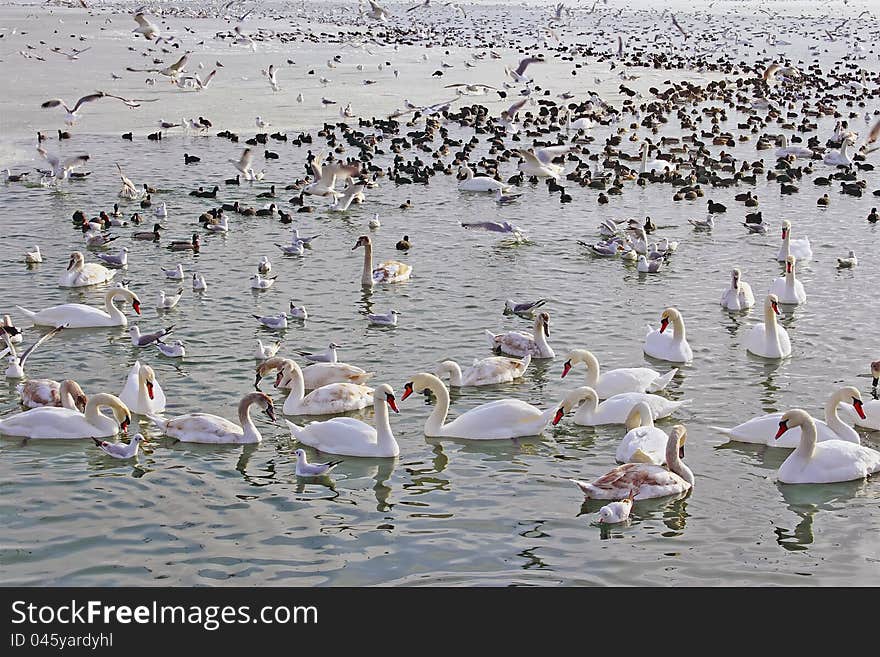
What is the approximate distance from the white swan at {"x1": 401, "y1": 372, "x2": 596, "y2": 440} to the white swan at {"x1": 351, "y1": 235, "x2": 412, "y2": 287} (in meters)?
6.17

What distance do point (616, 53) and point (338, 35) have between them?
59.4 ft

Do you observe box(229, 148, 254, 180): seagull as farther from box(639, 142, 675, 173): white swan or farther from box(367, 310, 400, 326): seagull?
box(367, 310, 400, 326): seagull

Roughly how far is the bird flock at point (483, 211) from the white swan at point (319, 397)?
0.02 meters

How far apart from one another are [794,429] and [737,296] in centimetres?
555

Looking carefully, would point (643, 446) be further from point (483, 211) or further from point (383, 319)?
point (483, 211)

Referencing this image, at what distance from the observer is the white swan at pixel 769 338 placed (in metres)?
15.3

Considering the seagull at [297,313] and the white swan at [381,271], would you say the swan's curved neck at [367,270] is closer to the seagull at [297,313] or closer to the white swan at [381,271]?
the white swan at [381,271]

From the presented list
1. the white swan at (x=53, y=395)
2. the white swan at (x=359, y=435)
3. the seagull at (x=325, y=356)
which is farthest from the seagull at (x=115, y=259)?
the white swan at (x=359, y=435)

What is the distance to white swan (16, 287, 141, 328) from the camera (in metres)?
16.2

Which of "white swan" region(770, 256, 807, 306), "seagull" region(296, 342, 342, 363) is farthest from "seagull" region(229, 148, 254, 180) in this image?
"white swan" region(770, 256, 807, 306)

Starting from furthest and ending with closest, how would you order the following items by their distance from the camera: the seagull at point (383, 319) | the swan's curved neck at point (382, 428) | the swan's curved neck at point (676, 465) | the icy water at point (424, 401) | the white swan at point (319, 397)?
the seagull at point (383, 319)
the white swan at point (319, 397)
the swan's curved neck at point (382, 428)
the swan's curved neck at point (676, 465)
the icy water at point (424, 401)

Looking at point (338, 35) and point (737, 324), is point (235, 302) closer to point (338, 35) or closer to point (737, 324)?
point (737, 324)

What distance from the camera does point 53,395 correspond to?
→ 42.9 ft

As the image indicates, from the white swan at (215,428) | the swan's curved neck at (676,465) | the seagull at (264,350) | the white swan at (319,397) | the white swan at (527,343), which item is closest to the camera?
the swan's curved neck at (676,465)
